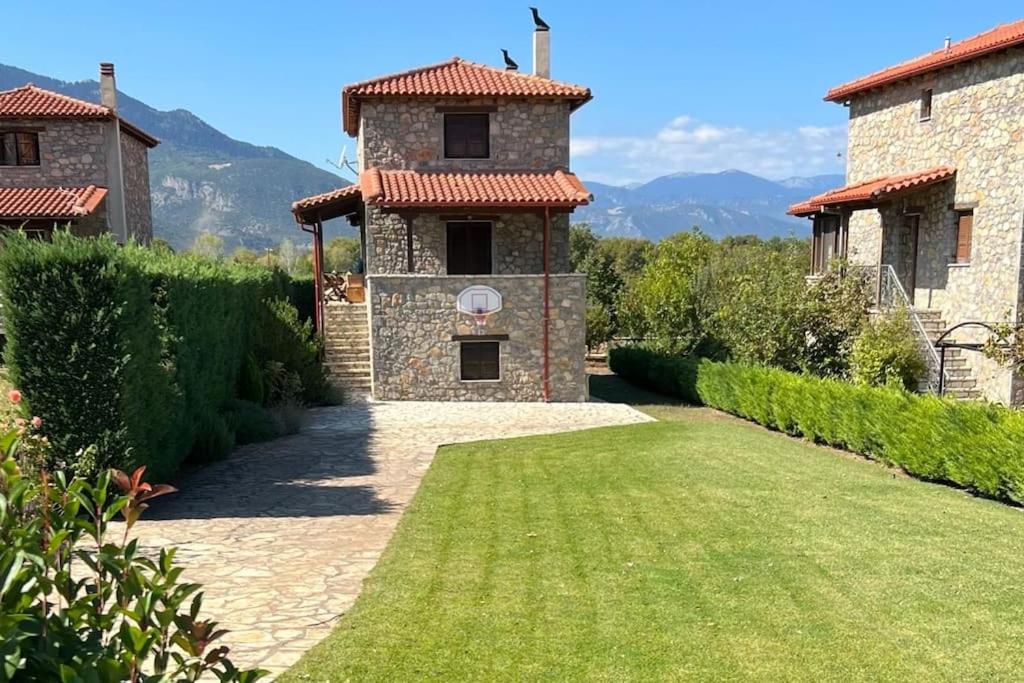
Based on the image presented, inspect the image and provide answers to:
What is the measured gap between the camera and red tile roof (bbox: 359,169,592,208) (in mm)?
19297

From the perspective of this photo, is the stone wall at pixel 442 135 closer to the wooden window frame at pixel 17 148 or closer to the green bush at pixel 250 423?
the green bush at pixel 250 423

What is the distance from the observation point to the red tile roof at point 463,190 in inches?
760

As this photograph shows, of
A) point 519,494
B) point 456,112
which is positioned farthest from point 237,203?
point 519,494

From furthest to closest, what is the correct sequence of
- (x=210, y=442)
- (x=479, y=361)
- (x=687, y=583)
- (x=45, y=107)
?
1. (x=45, y=107)
2. (x=479, y=361)
3. (x=210, y=442)
4. (x=687, y=583)

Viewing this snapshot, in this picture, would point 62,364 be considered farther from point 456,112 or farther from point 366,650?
point 456,112

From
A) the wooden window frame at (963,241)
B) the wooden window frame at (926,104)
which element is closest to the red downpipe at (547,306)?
the wooden window frame at (963,241)

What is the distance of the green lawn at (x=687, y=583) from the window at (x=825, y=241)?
14.0 meters

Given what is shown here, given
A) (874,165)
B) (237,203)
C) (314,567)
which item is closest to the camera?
(314,567)

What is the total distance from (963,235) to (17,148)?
94.0 ft

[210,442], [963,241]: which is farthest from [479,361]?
[963,241]

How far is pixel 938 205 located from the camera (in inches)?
780

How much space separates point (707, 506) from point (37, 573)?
835cm

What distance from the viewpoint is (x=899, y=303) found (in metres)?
19.5

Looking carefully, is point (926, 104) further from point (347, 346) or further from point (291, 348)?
point (291, 348)
